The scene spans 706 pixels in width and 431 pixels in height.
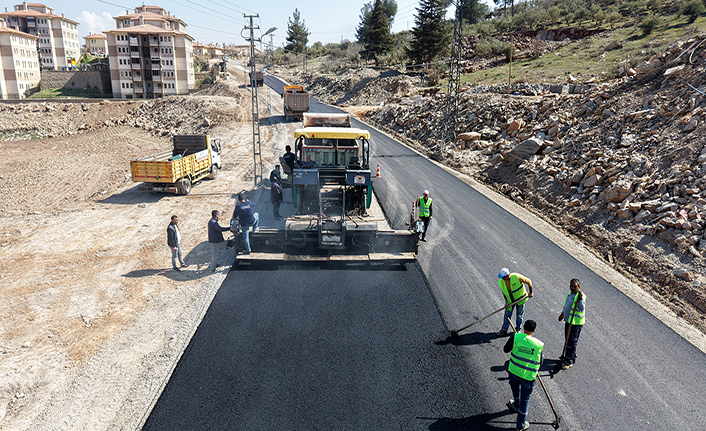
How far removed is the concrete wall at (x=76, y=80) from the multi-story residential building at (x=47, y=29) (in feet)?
105

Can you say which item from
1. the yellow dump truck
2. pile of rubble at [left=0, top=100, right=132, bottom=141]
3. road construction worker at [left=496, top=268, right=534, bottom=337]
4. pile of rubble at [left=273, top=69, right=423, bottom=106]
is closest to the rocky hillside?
road construction worker at [left=496, top=268, right=534, bottom=337]

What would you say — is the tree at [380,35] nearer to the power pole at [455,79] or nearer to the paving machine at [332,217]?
the power pole at [455,79]

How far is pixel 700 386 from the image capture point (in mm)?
7133

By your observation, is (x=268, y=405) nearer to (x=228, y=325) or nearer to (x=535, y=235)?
(x=228, y=325)

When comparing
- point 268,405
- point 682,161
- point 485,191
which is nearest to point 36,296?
point 268,405

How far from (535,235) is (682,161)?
577 centimetres

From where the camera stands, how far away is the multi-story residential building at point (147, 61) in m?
62.6

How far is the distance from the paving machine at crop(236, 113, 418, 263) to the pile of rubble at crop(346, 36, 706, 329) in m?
6.87

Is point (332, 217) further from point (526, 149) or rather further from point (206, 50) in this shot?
point (206, 50)

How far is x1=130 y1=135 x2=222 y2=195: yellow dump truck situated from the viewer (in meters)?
17.7

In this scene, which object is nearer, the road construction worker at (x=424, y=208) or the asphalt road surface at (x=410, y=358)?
the asphalt road surface at (x=410, y=358)

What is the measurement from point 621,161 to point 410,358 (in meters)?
13.4

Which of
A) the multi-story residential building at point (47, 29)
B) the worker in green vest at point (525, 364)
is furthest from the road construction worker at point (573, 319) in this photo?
the multi-story residential building at point (47, 29)

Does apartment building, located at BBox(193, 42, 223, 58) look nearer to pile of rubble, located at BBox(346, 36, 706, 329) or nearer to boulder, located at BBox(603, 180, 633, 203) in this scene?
pile of rubble, located at BBox(346, 36, 706, 329)
